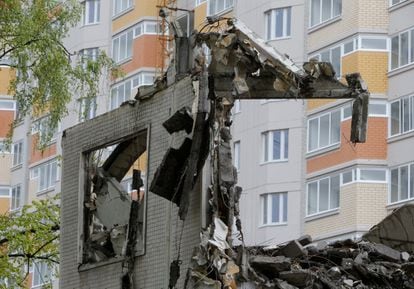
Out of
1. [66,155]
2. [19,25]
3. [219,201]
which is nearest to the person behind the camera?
[219,201]

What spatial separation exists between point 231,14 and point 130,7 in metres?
6.74

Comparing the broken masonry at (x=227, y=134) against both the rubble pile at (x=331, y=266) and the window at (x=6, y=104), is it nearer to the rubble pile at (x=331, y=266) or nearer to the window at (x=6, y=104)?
the rubble pile at (x=331, y=266)

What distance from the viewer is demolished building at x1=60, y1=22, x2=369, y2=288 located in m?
13.0

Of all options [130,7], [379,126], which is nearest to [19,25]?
[379,126]

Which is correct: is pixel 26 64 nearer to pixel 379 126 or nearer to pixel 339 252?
pixel 339 252

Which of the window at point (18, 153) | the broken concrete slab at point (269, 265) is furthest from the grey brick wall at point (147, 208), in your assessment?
the window at point (18, 153)

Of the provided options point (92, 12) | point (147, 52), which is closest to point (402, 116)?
point (147, 52)

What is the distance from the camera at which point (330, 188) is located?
4194 cm

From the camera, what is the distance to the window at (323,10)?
42906 millimetres

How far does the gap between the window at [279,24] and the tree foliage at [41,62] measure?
18455 millimetres

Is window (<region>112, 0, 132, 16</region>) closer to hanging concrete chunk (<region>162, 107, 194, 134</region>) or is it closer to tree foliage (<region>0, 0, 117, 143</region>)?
tree foliage (<region>0, 0, 117, 143</region>)

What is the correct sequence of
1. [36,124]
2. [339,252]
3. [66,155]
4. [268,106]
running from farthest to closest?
[268,106], [36,124], [66,155], [339,252]

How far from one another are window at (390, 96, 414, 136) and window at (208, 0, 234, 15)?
26.3ft

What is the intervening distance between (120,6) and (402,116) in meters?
15.5
